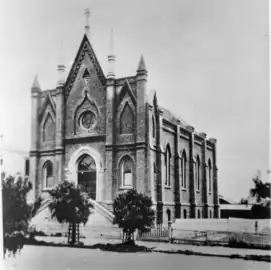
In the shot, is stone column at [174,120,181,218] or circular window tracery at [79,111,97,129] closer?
stone column at [174,120,181,218]

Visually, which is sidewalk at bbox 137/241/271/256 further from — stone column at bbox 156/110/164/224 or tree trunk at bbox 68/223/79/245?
tree trunk at bbox 68/223/79/245

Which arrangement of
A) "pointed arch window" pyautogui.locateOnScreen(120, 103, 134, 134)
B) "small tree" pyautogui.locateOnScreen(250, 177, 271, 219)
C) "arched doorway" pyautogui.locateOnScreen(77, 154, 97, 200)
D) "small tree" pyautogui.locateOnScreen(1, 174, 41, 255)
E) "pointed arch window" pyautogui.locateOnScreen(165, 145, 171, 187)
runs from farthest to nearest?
"small tree" pyautogui.locateOnScreen(1, 174, 41, 255)
"arched doorway" pyautogui.locateOnScreen(77, 154, 97, 200)
"pointed arch window" pyautogui.locateOnScreen(120, 103, 134, 134)
"pointed arch window" pyautogui.locateOnScreen(165, 145, 171, 187)
"small tree" pyautogui.locateOnScreen(250, 177, 271, 219)

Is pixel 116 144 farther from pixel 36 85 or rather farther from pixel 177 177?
pixel 36 85

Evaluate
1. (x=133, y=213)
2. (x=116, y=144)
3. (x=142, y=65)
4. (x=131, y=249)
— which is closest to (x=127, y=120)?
(x=116, y=144)

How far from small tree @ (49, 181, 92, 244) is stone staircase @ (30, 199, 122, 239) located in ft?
0.22

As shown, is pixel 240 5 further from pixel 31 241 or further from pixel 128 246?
pixel 31 241

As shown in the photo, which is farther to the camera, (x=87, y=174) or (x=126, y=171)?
(x=87, y=174)

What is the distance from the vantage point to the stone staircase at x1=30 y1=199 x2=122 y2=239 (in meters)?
5.57

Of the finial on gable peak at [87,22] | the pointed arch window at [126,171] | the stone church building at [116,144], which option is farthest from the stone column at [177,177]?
the finial on gable peak at [87,22]

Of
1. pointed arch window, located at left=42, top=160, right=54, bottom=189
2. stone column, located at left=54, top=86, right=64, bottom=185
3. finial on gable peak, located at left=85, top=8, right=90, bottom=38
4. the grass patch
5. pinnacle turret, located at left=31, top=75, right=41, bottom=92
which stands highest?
finial on gable peak, located at left=85, top=8, right=90, bottom=38

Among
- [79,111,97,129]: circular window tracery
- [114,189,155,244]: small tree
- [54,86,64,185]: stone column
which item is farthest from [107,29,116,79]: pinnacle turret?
[114,189,155,244]: small tree

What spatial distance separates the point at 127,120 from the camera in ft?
18.3

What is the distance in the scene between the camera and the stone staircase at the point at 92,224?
5566 millimetres

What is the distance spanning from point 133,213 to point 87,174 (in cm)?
81
